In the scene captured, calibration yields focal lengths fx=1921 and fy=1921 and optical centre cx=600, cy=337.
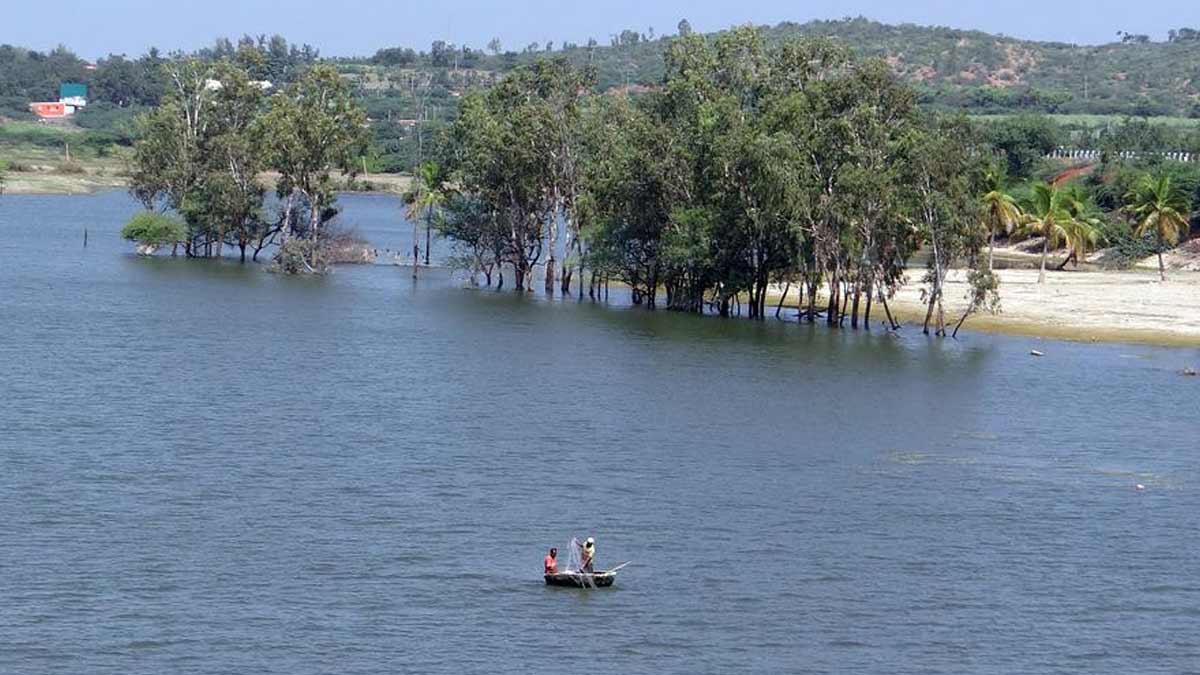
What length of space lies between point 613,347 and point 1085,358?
2254cm

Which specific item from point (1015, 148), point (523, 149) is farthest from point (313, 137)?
point (1015, 148)

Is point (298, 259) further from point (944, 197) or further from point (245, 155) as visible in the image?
point (944, 197)

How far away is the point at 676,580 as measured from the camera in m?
46.8

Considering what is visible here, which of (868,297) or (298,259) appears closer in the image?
(868,297)

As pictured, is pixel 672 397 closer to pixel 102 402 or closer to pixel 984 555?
pixel 102 402

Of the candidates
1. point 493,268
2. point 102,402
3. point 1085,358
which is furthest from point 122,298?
point 1085,358

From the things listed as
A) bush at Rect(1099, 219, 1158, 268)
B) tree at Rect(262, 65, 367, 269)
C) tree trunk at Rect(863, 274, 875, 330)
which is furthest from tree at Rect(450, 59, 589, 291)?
bush at Rect(1099, 219, 1158, 268)

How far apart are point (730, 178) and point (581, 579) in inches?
2342

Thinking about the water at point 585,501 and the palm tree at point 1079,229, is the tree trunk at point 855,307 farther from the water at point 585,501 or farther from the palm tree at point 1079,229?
the palm tree at point 1079,229

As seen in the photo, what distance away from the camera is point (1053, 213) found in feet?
429

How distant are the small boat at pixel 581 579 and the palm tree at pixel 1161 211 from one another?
3432 inches

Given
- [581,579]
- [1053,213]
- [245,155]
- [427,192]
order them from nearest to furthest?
[581,579], [427,192], [245,155], [1053,213]

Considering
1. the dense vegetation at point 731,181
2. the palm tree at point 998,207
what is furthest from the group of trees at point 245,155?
the palm tree at point 998,207

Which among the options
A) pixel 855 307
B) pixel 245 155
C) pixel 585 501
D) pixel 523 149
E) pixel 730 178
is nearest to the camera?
pixel 585 501
